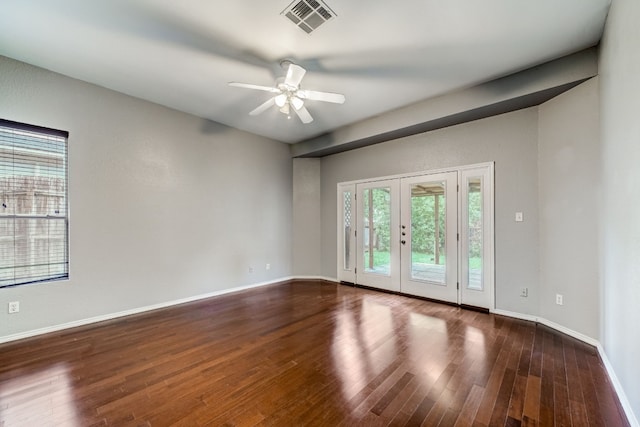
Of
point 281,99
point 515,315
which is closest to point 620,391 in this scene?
point 515,315

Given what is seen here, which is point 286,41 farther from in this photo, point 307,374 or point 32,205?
point 32,205

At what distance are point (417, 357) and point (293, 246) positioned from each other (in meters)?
3.71

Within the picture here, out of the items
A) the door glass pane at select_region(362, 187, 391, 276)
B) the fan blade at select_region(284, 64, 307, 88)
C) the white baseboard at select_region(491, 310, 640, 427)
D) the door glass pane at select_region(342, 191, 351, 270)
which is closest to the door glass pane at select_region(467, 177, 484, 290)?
the white baseboard at select_region(491, 310, 640, 427)

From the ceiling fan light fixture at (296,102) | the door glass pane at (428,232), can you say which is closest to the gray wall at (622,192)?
the door glass pane at (428,232)

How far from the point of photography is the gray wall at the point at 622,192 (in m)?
1.65

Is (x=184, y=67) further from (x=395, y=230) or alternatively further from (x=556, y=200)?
(x=556, y=200)

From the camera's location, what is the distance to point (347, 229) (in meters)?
5.41

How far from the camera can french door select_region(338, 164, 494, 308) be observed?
12.4 feet

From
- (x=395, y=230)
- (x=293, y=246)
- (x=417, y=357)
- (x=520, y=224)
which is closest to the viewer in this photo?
(x=417, y=357)

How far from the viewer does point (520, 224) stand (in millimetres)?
3428

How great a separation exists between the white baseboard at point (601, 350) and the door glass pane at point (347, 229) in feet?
8.40

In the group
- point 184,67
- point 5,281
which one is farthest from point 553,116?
point 5,281

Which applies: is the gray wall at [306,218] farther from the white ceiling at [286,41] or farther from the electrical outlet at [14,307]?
the electrical outlet at [14,307]

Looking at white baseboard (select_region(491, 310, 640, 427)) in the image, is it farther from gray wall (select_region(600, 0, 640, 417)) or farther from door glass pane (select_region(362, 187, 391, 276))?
door glass pane (select_region(362, 187, 391, 276))
